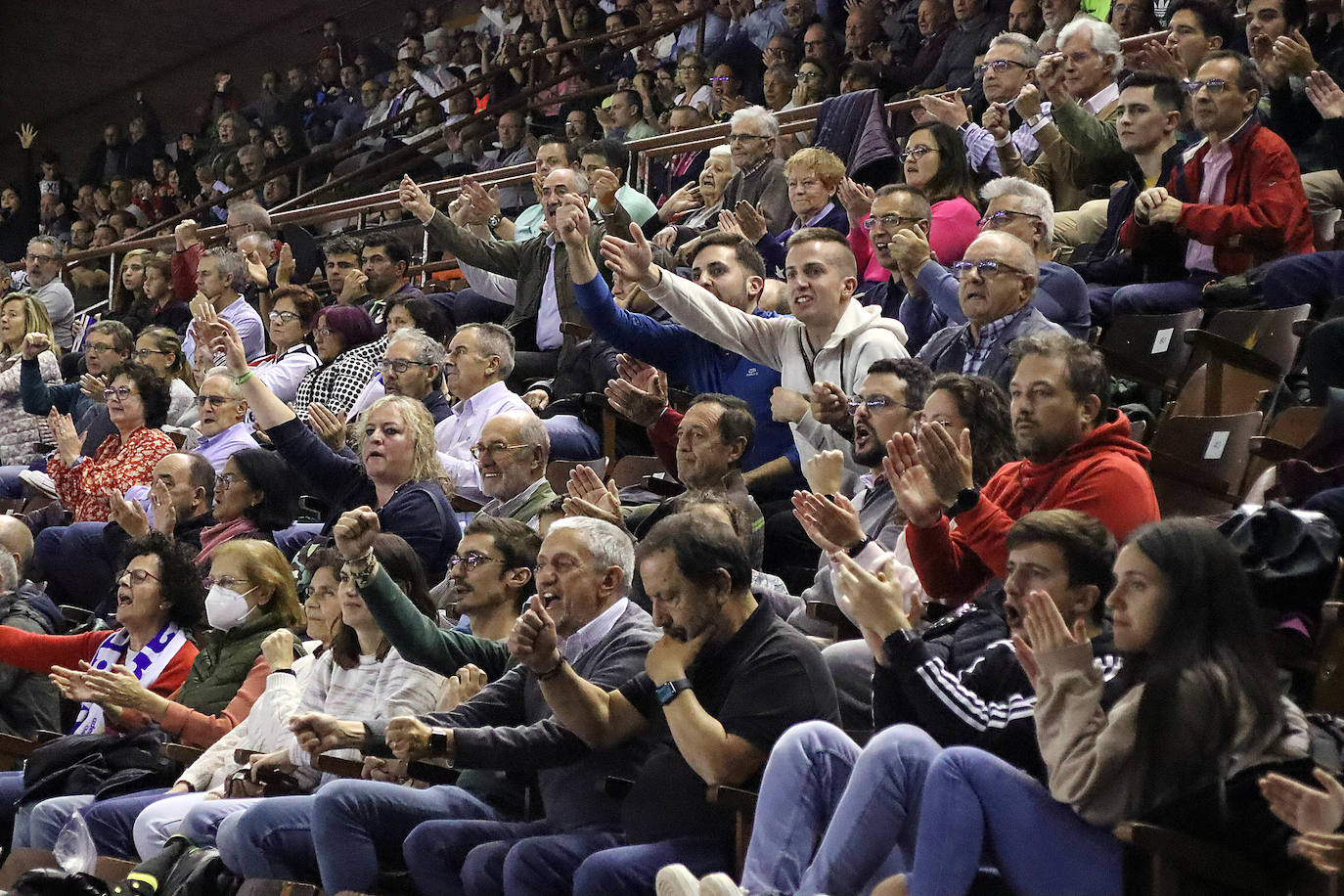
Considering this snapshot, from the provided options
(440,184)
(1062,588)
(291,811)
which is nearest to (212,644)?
(291,811)

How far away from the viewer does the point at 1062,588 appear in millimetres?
2418

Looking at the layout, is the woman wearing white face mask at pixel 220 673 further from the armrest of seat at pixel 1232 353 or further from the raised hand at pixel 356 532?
the armrest of seat at pixel 1232 353

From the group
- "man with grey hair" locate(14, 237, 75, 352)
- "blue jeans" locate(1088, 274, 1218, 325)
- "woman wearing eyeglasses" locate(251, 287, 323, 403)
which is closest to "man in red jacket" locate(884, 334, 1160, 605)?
"blue jeans" locate(1088, 274, 1218, 325)

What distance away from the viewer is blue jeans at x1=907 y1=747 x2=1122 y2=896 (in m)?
2.20

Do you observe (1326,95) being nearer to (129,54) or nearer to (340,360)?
(340,360)

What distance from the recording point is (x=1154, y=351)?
4.22m

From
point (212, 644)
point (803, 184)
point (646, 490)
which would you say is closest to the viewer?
point (212, 644)

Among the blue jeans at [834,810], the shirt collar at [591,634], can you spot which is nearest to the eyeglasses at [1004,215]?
the shirt collar at [591,634]

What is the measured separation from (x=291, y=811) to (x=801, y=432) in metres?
1.39

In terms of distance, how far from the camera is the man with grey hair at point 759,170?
5.90 metres

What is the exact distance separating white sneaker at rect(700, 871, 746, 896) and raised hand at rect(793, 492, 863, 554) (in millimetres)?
693

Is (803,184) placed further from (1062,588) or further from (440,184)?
(1062,588)

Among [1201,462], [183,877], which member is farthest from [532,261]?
[183,877]

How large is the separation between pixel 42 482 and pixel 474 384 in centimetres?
180
